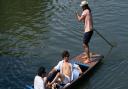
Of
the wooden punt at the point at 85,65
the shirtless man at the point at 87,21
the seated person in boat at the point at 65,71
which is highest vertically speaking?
the shirtless man at the point at 87,21

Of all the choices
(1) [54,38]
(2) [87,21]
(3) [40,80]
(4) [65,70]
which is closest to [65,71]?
(4) [65,70]

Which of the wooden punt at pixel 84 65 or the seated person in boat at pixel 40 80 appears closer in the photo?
the seated person in boat at pixel 40 80

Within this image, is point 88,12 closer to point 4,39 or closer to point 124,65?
point 124,65

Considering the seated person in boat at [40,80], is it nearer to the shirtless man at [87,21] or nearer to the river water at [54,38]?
the river water at [54,38]

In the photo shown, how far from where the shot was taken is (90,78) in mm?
15992

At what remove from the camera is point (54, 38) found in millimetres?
20484

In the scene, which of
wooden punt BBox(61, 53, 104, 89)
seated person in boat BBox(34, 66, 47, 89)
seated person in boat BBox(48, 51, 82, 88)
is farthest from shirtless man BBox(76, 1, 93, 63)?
seated person in boat BBox(34, 66, 47, 89)

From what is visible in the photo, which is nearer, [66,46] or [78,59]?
[78,59]

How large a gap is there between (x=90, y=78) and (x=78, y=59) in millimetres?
1324

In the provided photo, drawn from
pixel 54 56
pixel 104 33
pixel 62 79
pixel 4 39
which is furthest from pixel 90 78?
pixel 4 39

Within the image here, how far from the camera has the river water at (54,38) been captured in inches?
637

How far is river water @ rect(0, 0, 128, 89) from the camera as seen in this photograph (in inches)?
637

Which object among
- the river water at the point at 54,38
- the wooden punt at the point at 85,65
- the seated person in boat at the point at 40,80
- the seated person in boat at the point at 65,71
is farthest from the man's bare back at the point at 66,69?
the seated person in boat at the point at 40,80

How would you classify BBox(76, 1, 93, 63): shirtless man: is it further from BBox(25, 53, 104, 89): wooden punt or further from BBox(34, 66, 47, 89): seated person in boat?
BBox(34, 66, 47, 89): seated person in boat
